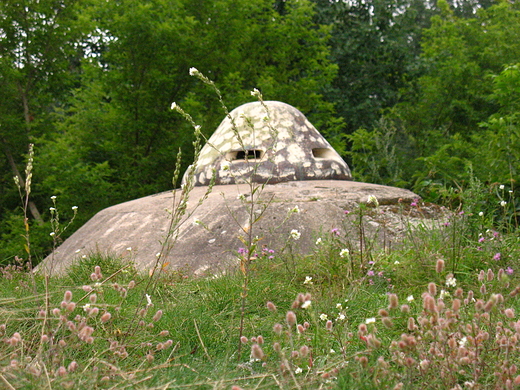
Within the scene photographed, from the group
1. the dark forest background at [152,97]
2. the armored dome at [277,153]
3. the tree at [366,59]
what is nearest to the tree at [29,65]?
the dark forest background at [152,97]

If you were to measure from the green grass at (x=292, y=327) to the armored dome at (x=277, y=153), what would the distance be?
5.83 ft

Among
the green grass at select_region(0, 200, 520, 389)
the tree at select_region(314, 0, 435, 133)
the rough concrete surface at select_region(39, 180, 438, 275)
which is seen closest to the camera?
the green grass at select_region(0, 200, 520, 389)

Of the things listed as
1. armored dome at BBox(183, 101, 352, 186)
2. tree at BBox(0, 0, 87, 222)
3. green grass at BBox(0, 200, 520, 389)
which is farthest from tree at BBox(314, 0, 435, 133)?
green grass at BBox(0, 200, 520, 389)

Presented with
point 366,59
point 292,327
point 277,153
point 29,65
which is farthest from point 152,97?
point 292,327

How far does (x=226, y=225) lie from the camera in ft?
17.1

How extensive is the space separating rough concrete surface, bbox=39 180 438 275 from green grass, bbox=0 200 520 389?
1.12 feet

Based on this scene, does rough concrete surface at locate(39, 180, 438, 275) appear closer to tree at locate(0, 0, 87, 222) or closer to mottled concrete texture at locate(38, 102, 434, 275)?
mottled concrete texture at locate(38, 102, 434, 275)

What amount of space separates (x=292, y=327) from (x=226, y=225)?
2.35 metres

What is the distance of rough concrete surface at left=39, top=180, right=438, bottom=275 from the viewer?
494 centimetres

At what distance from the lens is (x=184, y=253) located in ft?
16.5

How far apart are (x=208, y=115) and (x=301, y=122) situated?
3.72 m

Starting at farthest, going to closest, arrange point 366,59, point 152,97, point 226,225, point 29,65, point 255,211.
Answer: point 366,59, point 29,65, point 152,97, point 226,225, point 255,211

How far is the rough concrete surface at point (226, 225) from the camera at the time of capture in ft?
16.2

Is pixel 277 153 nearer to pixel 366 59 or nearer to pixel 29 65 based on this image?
pixel 29 65
